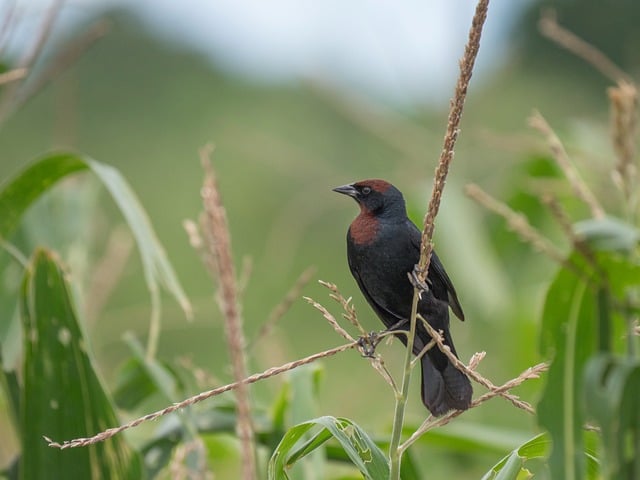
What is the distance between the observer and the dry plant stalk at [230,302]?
1.22 m

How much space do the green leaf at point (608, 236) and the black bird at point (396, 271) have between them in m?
0.46

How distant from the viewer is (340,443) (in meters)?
1.27

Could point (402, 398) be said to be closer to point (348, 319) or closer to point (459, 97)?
point (348, 319)

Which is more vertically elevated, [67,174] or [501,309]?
[67,174]

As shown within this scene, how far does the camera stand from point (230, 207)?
44.2 ft

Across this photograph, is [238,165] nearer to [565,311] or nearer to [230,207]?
[230,207]

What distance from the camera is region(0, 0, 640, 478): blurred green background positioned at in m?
3.11

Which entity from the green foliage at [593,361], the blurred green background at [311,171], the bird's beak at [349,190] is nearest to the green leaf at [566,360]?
the green foliage at [593,361]

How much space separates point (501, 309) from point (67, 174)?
1.74m

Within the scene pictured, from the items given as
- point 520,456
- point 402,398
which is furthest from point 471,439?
point 402,398

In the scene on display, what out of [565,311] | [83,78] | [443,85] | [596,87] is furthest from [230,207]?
[565,311]

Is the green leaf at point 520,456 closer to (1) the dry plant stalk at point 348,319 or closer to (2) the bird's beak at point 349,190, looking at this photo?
(1) the dry plant stalk at point 348,319

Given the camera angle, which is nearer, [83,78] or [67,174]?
[67,174]

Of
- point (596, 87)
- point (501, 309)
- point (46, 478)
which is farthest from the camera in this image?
point (596, 87)
